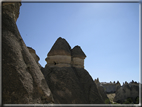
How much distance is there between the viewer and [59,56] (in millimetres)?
15727

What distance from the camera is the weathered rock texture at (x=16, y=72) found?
5.68 metres

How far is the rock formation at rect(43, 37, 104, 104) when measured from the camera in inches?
515

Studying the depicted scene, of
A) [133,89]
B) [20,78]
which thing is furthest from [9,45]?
[133,89]

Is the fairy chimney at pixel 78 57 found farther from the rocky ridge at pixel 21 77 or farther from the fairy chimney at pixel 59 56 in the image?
the rocky ridge at pixel 21 77

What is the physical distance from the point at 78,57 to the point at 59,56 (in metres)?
2.52

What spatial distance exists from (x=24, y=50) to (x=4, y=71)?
2012mm

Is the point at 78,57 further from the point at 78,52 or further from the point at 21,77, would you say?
the point at 21,77

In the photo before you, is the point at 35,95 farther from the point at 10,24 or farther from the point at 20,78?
the point at 10,24

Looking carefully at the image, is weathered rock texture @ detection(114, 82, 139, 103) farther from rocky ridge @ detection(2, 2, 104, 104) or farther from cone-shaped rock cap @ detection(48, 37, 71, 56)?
cone-shaped rock cap @ detection(48, 37, 71, 56)

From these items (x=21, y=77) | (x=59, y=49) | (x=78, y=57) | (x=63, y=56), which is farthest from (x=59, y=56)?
(x=21, y=77)

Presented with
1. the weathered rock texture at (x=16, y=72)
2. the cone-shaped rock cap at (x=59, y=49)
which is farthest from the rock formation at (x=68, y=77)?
the weathered rock texture at (x=16, y=72)

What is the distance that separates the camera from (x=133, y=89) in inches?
1232

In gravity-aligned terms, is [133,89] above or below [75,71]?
below

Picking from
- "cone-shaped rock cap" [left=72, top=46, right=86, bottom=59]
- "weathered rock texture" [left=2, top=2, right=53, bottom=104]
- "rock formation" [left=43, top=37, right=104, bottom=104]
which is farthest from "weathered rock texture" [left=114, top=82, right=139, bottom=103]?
"weathered rock texture" [left=2, top=2, right=53, bottom=104]
